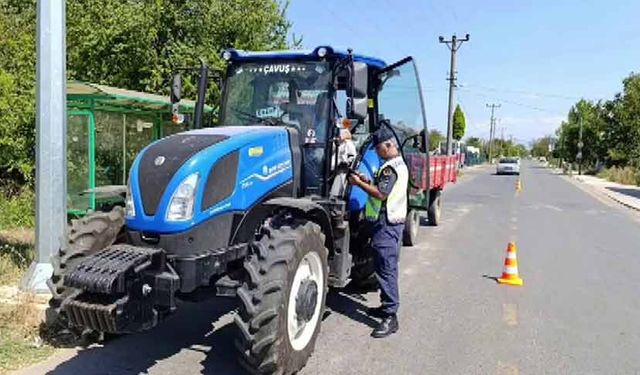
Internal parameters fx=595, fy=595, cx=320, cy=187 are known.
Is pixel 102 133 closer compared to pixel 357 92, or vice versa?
pixel 357 92

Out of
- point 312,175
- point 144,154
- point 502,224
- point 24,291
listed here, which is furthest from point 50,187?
point 502,224

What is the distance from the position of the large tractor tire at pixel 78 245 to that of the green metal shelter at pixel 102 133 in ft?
15.3

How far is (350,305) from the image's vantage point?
666cm

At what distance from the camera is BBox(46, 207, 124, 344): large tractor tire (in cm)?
429

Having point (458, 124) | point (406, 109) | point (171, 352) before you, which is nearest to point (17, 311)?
point (171, 352)

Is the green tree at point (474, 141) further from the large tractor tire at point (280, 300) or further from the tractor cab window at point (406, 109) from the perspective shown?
the large tractor tire at point (280, 300)

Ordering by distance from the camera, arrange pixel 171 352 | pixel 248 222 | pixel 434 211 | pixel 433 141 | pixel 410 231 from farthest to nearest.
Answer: pixel 433 141 → pixel 434 211 → pixel 410 231 → pixel 171 352 → pixel 248 222

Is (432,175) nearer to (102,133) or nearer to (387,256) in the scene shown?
(387,256)

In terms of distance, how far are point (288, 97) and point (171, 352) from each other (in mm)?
2592

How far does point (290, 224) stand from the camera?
4.71 meters

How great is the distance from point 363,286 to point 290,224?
8.69 ft

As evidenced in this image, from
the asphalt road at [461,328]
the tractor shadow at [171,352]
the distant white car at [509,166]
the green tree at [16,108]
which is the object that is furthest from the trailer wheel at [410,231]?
the distant white car at [509,166]

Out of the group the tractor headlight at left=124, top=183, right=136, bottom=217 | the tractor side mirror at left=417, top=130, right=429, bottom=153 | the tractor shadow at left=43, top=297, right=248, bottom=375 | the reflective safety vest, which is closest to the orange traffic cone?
the tractor side mirror at left=417, top=130, right=429, bottom=153

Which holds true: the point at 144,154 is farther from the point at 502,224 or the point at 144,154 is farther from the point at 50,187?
the point at 502,224
